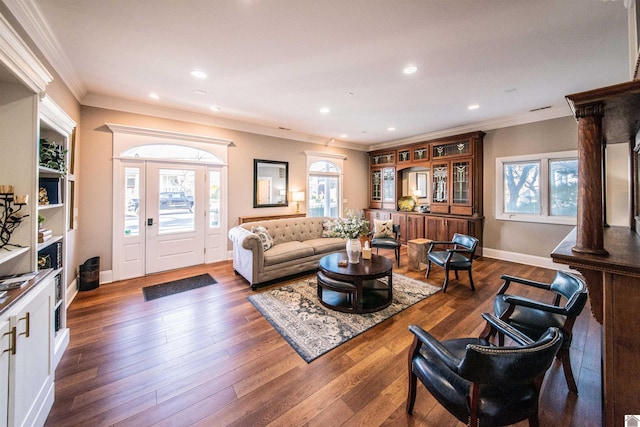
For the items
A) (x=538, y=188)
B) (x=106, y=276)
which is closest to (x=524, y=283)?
(x=538, y=188)

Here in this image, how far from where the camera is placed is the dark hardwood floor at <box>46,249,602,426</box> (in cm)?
160

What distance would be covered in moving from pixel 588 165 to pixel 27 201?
3482 millimetres

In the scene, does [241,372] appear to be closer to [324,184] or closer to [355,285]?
[355,285]

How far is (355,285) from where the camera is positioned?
2.94 m

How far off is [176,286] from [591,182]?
4621mm

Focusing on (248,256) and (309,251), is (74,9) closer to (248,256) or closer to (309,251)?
(248,256)

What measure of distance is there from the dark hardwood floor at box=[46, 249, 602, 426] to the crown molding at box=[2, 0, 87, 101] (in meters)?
2.86

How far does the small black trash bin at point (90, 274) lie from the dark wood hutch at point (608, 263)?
5268 millimetres

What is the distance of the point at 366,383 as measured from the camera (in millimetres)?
1872

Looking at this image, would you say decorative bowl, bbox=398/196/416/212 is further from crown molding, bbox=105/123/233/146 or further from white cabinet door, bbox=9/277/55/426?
white cabinet door, bbox=9/277/55/426

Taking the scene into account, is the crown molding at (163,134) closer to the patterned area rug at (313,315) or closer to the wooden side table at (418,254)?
the patterned area rug at (313,315)

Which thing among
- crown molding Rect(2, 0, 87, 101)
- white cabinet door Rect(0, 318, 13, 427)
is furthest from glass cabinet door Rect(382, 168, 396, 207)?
white cabinet door Rect(0, 318, 13, 427)

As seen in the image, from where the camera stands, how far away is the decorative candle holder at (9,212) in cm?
161

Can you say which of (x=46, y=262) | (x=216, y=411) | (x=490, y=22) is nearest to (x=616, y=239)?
(x=490, y=22)
